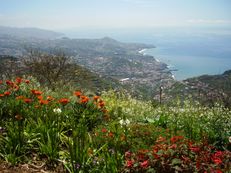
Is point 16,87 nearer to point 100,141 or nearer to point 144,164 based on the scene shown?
point 100,141

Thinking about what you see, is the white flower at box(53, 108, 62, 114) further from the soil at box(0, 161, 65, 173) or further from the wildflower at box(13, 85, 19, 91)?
the wildflower at box(13, 85, 19, 91)

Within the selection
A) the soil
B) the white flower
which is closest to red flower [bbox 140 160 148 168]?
the soil

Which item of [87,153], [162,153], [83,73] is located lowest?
[83,73]

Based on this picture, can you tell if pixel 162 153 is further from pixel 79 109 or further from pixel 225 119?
pixel 225 119

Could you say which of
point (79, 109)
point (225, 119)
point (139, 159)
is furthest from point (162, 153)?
point (225, 119)

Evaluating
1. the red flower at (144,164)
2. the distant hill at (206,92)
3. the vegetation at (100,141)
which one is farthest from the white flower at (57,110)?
the distant hill at (206,92)

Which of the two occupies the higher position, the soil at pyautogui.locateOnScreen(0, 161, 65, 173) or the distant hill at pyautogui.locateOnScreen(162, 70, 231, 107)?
the soil at pyautogui.locateOnScreen(0, 161, 65, 173)

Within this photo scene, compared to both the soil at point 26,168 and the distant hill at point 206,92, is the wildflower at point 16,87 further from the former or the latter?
the distant hill at point 206,92

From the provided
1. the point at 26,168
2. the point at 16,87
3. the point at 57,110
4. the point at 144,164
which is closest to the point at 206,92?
the point at 16,87
